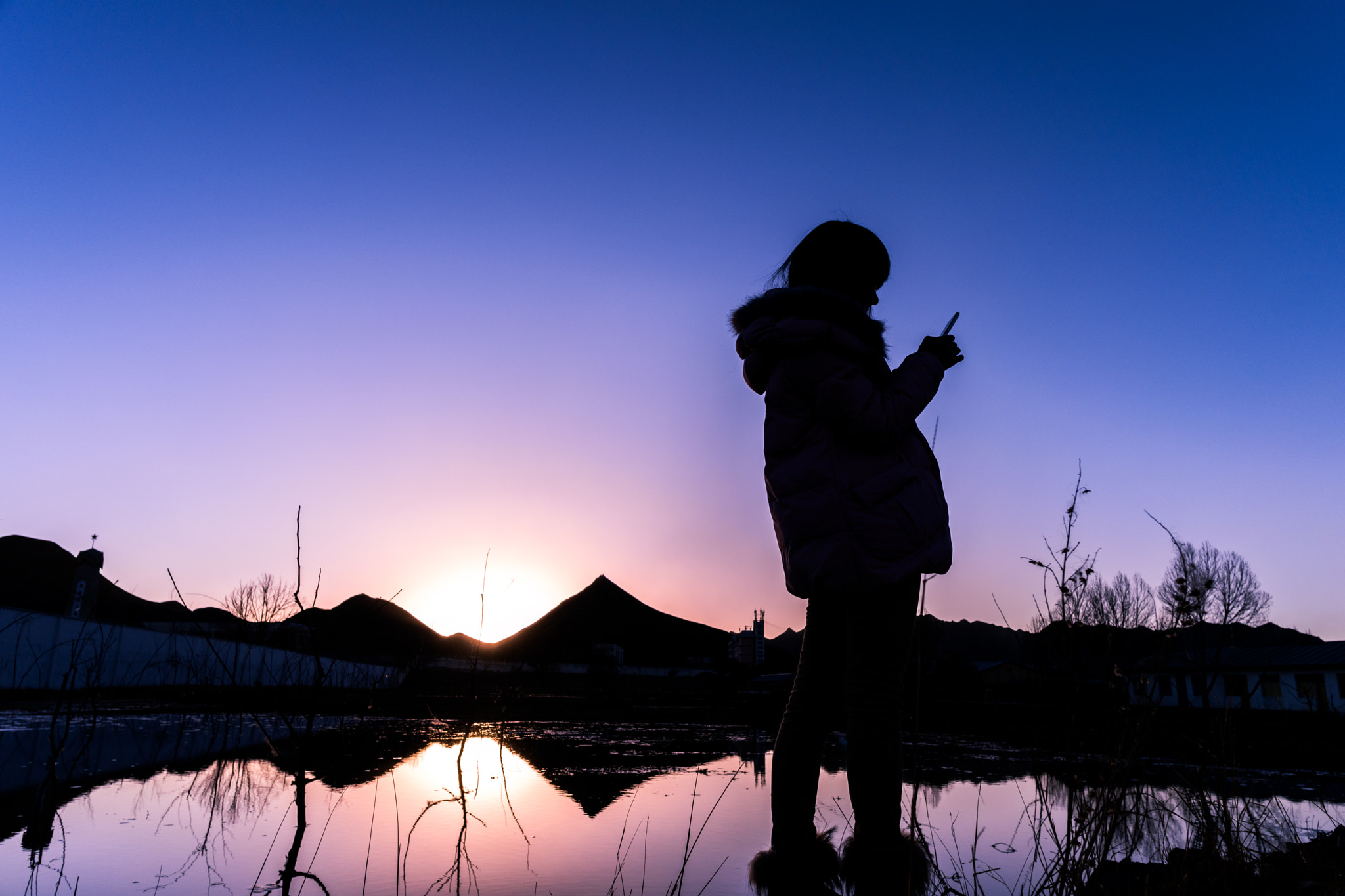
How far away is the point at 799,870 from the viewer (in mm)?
1565

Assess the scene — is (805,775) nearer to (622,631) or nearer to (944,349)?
(944,349)

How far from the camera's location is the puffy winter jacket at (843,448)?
5.30 feet

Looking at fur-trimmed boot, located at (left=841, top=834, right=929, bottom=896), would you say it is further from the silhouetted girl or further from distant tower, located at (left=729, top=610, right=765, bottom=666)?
distant tower, located at (left=729, top=610, right=765, bottom=666)

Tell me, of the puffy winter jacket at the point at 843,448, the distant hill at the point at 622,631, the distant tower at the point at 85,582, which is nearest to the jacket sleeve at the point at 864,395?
the puffy winter jacket at the point at 843,448

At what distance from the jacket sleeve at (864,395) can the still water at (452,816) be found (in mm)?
796

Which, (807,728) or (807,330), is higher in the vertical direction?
(807,330)

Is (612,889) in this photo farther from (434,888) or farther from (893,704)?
(893,704)

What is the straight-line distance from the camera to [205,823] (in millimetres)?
2170

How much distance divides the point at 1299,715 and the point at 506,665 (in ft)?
107

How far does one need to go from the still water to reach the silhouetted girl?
244mm

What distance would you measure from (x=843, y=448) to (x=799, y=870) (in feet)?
3.09

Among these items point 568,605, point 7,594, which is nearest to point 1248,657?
point 568,605

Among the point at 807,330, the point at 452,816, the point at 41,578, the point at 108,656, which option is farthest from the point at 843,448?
the point at 41,578

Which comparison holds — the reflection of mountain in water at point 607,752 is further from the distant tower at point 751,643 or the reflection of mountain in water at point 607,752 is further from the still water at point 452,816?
the distant tower at point 751,643
